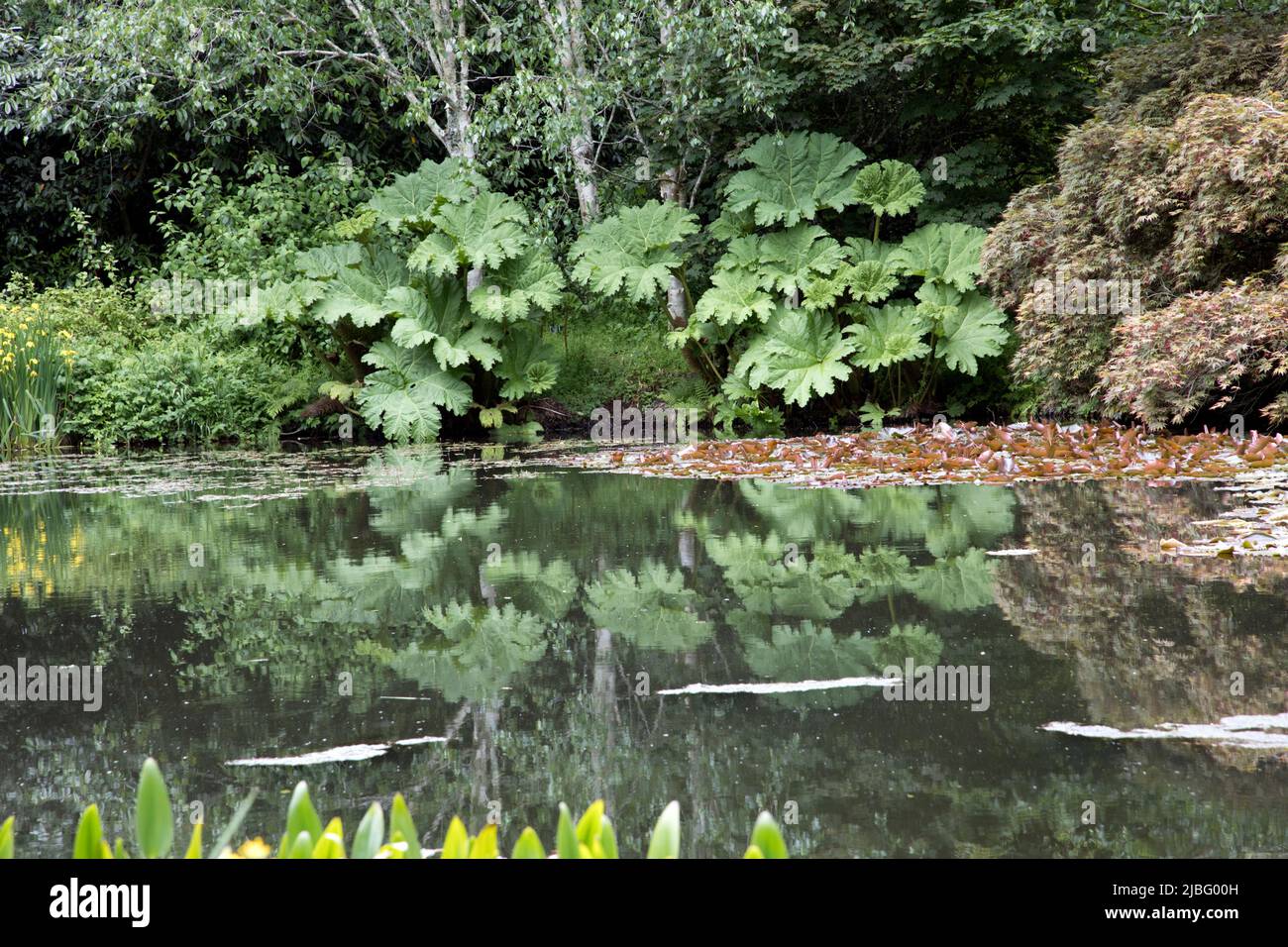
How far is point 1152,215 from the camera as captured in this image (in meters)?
8.15

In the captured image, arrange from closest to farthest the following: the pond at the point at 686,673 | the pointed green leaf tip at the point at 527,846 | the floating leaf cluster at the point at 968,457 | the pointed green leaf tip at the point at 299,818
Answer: the pointed green leaf tip at the point at 527,846 → the pointed green leaf tip at the point at 299,818 → the pond at the point at 686,673 → the floating leaf cluster at the point at 968,457

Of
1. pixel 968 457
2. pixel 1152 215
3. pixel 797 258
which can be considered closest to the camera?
pixel 968 457

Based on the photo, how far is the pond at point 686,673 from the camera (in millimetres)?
2002

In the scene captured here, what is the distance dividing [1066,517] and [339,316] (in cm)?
758

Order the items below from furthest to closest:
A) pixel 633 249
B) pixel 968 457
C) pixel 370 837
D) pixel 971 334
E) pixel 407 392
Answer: pixel 633 249
pixel 407 392
pixel 971 334
pixel 968 457
pixel 370 837

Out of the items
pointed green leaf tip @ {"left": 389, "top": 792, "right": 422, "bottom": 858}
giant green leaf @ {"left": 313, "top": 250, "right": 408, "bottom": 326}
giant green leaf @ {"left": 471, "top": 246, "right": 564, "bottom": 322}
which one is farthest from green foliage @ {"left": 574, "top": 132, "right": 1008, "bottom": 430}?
pointed green leaf tip @ {"left": 389, "top": 792, "right": 422, "bottom": 858}

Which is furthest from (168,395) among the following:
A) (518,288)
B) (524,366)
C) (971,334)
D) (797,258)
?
(971,334)

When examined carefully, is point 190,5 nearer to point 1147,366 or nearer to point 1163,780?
point 1147,366

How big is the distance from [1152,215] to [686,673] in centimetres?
667

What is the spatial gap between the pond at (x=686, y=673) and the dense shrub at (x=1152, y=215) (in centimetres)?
284

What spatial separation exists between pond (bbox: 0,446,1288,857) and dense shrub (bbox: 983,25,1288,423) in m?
2.84

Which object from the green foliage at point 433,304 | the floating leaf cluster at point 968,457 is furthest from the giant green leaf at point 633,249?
the floating leaf cluster at point 968,457

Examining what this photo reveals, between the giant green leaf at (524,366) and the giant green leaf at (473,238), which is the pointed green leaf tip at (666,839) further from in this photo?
the giant green leaf at (524,366)

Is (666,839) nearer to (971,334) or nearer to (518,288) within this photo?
(971,334)
